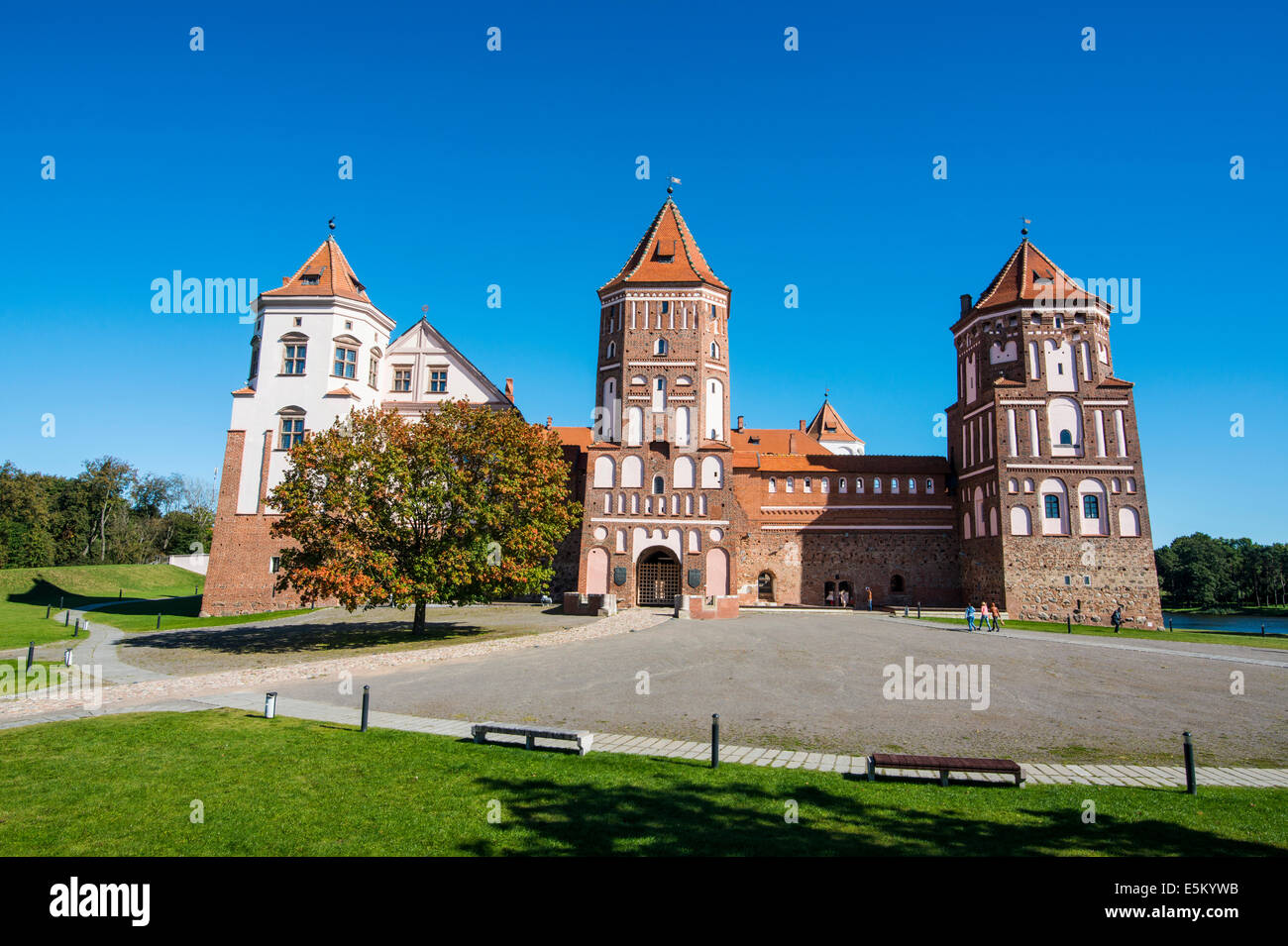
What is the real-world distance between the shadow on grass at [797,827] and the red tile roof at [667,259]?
4038 cm

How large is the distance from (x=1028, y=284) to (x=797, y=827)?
4709 cm

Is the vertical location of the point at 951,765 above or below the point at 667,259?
below

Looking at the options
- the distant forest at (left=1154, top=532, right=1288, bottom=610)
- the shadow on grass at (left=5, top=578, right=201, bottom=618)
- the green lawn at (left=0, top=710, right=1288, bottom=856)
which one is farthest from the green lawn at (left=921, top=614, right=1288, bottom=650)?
the distant forest at (left=1154, top=532, right=1288, bottom=610)

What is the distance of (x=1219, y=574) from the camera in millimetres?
87125

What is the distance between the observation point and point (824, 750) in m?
10.5

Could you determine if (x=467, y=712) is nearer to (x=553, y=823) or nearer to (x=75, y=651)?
(x=553, y=823)

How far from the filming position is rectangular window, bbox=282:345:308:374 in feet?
131

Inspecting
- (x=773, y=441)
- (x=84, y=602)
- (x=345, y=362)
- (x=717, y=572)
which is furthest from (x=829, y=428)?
(x=84, y=602)

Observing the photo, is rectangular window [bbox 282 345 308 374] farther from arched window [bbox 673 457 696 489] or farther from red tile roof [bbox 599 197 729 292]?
arched window [bbox 673 457 696 489]

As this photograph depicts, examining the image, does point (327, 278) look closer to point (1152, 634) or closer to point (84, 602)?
point (84, 602)

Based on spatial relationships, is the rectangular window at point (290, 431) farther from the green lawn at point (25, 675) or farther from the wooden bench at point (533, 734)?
the wooden bench at point (533, 734)

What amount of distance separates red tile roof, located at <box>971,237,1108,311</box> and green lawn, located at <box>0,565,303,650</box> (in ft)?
159
